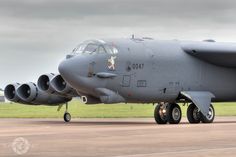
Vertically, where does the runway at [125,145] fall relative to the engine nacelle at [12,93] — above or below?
below

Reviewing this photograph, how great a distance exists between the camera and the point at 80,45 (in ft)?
96.6

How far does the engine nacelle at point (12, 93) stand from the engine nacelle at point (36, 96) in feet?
0.84

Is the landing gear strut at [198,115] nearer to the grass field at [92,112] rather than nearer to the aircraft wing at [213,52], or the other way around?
the aircraft wing at [213,52]

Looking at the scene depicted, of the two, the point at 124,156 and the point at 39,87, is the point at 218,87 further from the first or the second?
the point at 124,156

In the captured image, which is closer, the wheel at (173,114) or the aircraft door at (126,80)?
the aircraft door at (126,80)

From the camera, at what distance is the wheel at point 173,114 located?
31531mm

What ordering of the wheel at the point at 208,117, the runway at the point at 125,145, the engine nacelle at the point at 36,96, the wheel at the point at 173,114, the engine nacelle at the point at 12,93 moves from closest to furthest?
the runway at the point at 125,145
the wheel at the point at 208,117
the wheel at the point at 173,114
the engine nacelle at the point at 36,96
the engine nacelle at the point at 12,93

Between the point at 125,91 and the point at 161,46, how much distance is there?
3.18m

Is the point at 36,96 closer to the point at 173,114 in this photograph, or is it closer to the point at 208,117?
the point at 173,114

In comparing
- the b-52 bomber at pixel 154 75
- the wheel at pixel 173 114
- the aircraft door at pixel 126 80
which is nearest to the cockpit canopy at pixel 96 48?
the b-52 bomber at pixel 154 75

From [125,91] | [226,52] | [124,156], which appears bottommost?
[124,156]

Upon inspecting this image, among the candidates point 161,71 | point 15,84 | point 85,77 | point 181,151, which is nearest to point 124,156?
point 181,151

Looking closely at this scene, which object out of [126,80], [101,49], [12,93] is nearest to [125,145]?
[101,49]

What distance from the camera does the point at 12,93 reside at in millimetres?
37969
